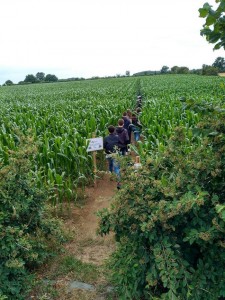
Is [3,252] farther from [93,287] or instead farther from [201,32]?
[201,32]

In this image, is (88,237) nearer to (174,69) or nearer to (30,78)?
(174,69)

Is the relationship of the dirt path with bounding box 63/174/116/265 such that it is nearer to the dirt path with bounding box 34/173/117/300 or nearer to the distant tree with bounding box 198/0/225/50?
the dirt path with bounding box 34/173/117/300

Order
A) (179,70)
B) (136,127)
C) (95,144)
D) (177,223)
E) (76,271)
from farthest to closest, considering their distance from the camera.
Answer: (179,70)
(136,127)
(95,144)
(76,271)
(177,223)

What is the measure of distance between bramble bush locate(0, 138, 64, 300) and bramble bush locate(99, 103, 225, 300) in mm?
966

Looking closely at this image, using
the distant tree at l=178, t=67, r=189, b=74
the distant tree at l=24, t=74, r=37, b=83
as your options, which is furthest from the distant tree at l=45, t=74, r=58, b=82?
the distant tree at l=178, t=67, r=189, b=74

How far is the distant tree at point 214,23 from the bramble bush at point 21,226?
7.97ft

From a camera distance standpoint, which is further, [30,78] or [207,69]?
[30,78]

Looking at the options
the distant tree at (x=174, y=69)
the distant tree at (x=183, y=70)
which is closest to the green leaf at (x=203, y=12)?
the distant tree at (x=183, y=70)

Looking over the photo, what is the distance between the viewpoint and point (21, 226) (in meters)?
3.78

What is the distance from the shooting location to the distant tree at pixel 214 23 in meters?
2.12

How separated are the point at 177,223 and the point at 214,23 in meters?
1.67

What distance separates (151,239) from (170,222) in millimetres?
233

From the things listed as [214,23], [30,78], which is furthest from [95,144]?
[30,78]

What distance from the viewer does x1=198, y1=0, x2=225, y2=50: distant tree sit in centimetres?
212
